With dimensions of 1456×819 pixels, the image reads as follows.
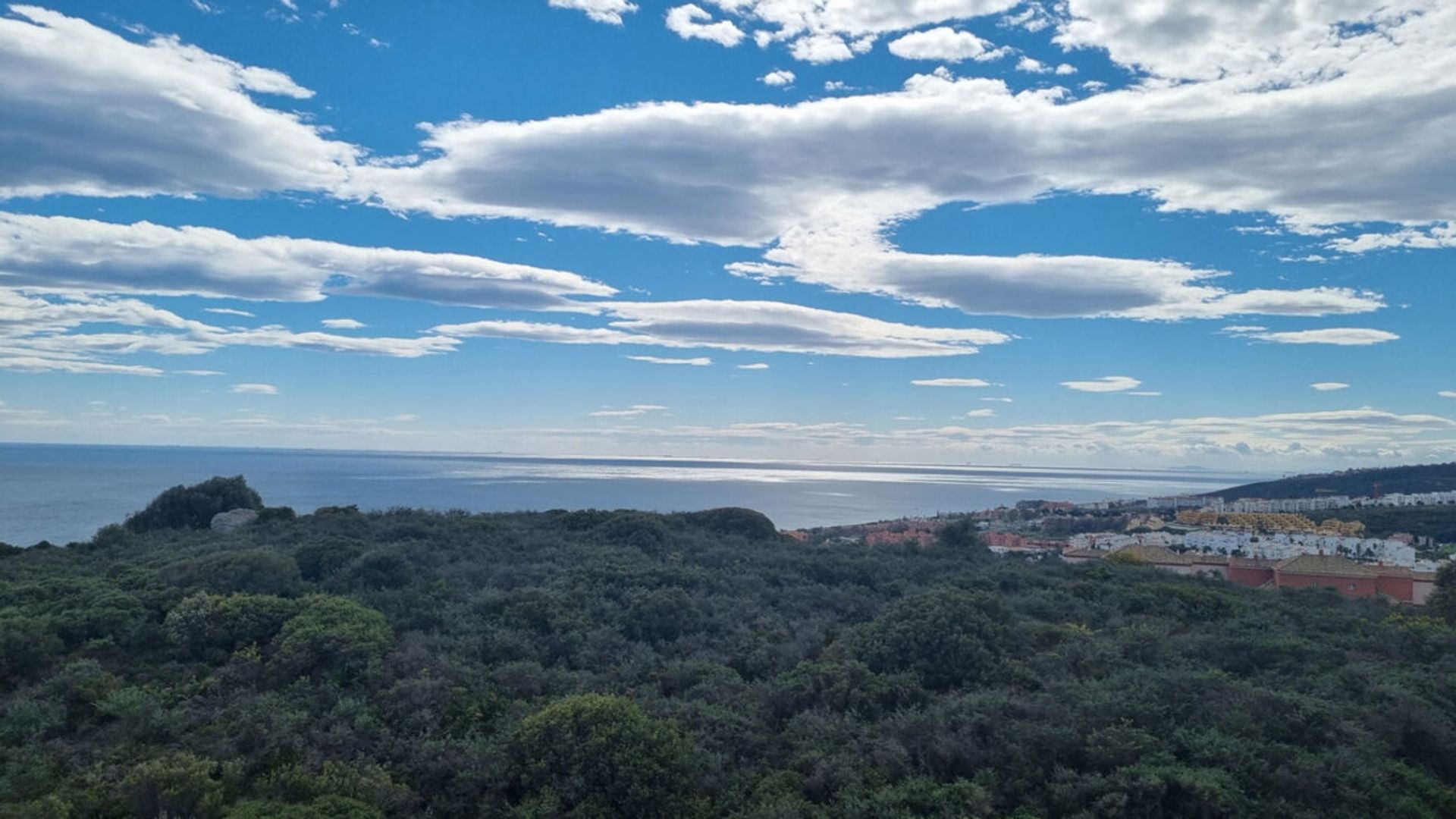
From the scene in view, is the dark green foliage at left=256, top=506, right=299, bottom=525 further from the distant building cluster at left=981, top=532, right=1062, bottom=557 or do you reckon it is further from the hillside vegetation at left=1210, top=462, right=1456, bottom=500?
the hillside vegetation at left=1210, top=462, right=1456, bottom=500

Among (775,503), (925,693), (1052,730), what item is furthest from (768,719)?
(775,503)

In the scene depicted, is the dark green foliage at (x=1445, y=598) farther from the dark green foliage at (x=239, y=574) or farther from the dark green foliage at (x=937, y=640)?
the dark green foliage at (x=239, y=574)

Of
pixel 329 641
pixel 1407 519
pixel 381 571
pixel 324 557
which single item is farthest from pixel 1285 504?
pixel 329 641

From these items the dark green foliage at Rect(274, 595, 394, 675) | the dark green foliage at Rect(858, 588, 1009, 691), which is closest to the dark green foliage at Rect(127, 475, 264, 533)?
the dark green foliage at Rect(274, 595, 394, 675)

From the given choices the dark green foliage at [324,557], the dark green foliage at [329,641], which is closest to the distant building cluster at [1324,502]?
the dark green foliage at [324,557]

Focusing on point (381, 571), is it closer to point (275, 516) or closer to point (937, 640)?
point (937, 640)

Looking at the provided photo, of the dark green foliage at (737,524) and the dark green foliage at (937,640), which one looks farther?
the dark green foliage at (737,524)

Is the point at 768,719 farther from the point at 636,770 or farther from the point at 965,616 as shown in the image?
the point at 965,616
